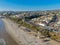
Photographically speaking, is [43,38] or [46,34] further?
[46,34]

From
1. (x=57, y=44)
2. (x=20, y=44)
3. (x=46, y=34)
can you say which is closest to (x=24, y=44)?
(x=20, y=44)

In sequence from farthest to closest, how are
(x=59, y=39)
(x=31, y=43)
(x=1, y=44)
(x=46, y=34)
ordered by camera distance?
(x=46, y=34)
(x=59, y=39)
(x=31, y=43)
(x=1, y=44)

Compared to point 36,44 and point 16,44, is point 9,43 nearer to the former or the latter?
point 16,44

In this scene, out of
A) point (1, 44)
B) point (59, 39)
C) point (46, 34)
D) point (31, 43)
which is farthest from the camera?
point (46, 34)

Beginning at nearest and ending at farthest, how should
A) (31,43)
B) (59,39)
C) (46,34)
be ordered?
(31,43) → (59,39) → (46,34)

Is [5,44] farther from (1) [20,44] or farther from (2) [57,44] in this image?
(2) [57,44]

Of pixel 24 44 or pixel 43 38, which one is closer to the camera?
pixel 24 44

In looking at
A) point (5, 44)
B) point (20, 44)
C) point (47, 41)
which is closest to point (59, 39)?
point (47, 41)
